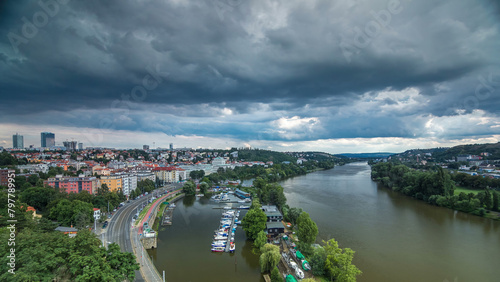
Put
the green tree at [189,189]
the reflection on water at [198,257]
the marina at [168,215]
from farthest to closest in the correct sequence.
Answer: the green tree at [189,189]
the marina at [168,215]
the reflection on water at [198,257]

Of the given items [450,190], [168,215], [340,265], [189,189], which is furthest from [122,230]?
[450,190]

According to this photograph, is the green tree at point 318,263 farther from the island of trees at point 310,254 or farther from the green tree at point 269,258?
the green tree at point 269,258

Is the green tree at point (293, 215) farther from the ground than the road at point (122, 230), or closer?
farther from the ground

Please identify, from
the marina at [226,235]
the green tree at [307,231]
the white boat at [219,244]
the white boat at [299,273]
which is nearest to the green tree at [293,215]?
the green tree at [307,231]

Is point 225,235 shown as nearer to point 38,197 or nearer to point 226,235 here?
point 226,235

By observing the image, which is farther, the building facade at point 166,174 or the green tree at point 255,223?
the building facade at point 166,174

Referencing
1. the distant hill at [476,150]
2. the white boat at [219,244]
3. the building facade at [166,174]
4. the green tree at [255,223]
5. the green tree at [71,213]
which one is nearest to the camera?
the white boat at [219,244]

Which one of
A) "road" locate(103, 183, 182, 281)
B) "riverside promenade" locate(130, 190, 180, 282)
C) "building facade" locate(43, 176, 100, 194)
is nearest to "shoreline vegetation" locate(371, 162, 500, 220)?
"riverside promenade" locate(130, 190, 180, 282)

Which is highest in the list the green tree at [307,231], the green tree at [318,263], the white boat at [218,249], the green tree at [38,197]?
the green tree at [38,197]
